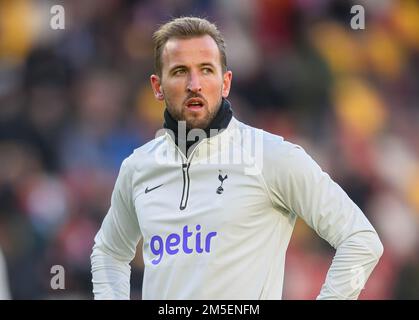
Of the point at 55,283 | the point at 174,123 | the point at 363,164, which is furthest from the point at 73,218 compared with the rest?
the point at 174,123

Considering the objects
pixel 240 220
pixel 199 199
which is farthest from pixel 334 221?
pixel 199 199

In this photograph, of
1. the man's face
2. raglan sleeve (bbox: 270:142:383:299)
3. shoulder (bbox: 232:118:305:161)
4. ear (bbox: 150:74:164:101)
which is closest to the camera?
raglan sleeve (bbox: 270:142:383:299)

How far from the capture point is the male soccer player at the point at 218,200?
10.7ft

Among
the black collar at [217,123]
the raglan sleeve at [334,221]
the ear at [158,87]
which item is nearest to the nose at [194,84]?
the black collar at [217,123]

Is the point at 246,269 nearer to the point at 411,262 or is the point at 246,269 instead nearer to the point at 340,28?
the point at 411,262

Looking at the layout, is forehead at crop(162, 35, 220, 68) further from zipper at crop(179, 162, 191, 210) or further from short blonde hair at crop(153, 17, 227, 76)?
zipper at crop(179, 162, 191, 210)

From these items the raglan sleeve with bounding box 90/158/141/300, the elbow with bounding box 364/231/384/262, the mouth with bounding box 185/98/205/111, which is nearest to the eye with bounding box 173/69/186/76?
the mouth with bounding box 185/98/205/111

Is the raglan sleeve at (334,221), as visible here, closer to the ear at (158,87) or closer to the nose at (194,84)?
the nose at (194,84)

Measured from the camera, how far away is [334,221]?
3.25 metres

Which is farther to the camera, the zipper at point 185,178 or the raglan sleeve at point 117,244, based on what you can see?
the raglan sleeve at point 117,244

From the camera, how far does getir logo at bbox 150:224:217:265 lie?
10.9 feet

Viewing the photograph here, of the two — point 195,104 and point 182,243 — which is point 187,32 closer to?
point 195,104

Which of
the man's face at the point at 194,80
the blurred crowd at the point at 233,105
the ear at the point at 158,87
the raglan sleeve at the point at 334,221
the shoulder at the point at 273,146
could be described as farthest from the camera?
the blurred crowd at the point at 233,105

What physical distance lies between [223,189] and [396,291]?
4.06 m
